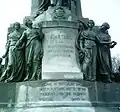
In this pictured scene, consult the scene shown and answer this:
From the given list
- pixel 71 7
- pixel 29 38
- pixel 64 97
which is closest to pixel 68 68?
pixel 64 97

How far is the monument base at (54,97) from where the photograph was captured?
27.9 feet

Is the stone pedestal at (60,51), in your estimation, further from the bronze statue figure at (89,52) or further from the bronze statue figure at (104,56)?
the bronze statue figure at (104,56)

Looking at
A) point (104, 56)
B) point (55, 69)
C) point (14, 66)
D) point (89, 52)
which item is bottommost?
point (55, 69)

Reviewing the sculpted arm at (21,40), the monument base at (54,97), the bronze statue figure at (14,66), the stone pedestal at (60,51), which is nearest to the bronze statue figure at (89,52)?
the stone pedestal at (60,51)

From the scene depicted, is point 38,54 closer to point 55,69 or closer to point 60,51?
point 60,51

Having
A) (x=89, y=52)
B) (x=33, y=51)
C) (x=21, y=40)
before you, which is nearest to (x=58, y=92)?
(x=33, y=51)

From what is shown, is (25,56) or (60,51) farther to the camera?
(25,56)

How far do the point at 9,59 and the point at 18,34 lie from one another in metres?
1.18

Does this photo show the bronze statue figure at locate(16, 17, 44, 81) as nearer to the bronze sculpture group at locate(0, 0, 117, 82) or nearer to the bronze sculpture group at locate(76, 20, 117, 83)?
the bronze sculpture group at locate(0, 0, 117, 82)

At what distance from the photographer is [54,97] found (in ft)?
28.5

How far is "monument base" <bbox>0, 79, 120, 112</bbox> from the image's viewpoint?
8508 mm

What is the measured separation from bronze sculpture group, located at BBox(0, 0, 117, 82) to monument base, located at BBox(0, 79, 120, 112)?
67 cm

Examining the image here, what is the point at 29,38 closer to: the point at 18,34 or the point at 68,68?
the point at 18,34

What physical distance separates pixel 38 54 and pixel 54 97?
6.87 ft
